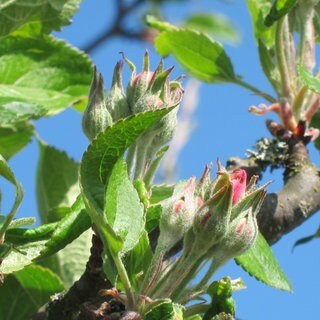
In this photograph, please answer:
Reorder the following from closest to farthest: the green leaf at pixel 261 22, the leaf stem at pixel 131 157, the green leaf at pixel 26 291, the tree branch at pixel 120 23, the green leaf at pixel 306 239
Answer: the leaf stem at pixel 131 157 → the green leaf at pixel 26 291 → the green leaf at pixel 306 239 → the green leaf at pixel 261 22 → the tree branch at pixel 120 23

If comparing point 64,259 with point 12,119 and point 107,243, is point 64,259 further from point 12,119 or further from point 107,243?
point 107,243

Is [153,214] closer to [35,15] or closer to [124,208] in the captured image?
[124,208]

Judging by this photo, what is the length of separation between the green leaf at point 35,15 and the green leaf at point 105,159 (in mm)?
590

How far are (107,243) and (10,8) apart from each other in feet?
2.18

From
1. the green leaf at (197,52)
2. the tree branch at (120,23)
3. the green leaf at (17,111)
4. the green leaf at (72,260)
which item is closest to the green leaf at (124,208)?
the green leaf at (17,111)

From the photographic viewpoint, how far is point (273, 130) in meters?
2.03

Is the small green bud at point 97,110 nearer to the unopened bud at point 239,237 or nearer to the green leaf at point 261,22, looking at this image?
the unopened bud at point 239,237

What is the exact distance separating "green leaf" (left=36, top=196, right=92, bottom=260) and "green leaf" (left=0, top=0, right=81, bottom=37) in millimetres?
557

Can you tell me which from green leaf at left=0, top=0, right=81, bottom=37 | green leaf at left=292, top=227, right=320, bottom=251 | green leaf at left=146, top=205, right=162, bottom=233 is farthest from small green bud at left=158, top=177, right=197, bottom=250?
green leaf at left=292, top=227, right=320, bottom=251

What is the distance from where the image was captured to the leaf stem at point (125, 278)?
1314 mm

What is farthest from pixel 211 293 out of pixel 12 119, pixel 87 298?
pixel 12 119

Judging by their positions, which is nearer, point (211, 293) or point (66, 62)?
point (211, 293)

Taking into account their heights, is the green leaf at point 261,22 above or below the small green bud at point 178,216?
above

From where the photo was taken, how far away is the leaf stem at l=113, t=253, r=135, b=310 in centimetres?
131
